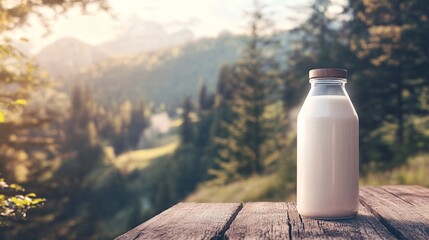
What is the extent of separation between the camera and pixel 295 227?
207 cm

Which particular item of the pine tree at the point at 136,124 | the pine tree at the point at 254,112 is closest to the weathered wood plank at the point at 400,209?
the pine tree at the point at 254,112

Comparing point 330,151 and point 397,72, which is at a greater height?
point 397,72

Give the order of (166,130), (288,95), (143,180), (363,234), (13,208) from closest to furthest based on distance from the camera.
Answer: (363,234)
(13,208)
(288,95)
(143,180)
(166,130)

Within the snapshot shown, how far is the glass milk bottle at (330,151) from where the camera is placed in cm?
224

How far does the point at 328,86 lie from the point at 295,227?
0.61m

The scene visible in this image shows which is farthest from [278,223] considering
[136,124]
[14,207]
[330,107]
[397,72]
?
[136,124]

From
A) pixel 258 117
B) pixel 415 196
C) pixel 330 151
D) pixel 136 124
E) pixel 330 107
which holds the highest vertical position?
pixel 330 107

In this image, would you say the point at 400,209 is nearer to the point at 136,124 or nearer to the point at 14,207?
the point at 14,207

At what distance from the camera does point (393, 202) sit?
2652 millimetres

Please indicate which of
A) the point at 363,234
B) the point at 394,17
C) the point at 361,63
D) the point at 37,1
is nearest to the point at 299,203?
the point at 363,234

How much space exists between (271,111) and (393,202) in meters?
37.0

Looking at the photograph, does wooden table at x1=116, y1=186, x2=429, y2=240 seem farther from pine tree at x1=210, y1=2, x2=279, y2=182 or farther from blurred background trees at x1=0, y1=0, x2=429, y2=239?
pine tree at x1=210, y1=2, x2=279, y2=182

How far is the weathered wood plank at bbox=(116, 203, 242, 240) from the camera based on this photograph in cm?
192

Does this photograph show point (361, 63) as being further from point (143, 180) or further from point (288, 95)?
point (143, 180)
